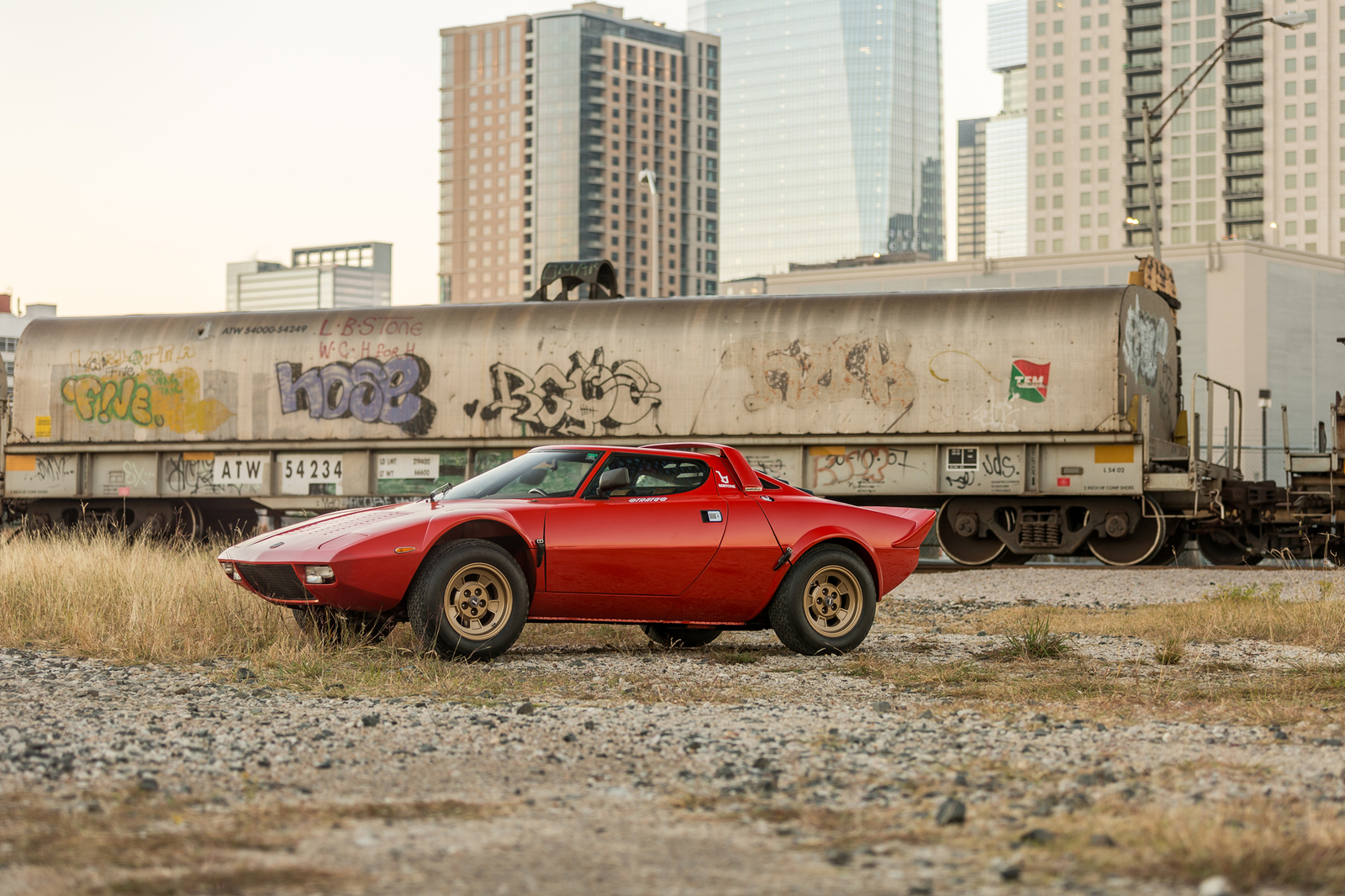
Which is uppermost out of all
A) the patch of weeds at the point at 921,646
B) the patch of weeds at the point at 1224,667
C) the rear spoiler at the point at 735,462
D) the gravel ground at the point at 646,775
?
the rear spoiler at the point at 735,462

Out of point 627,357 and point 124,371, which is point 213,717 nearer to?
point 627,357

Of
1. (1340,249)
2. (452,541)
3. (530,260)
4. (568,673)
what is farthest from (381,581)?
(530,260)

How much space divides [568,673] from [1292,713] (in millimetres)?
3841

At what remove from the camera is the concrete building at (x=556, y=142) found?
189000mm

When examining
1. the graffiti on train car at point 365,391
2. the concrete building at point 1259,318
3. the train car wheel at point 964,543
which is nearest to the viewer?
the train car wheel at point 964,543

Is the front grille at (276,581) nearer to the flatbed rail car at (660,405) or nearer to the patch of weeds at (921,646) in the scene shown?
the patch of weeds at (921,646)

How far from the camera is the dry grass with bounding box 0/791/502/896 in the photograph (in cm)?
356

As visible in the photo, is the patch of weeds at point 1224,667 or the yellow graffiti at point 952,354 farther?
the yellow graffiti at point 952,354

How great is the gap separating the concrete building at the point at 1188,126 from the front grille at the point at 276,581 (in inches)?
4781

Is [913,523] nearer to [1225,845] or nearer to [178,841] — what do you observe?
[1225,845]

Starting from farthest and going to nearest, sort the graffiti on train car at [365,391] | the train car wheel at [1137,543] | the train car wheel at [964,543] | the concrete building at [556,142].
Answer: the concrete building at [556,142]
the graffiti on train car at [365,391]
the train car wheel at [964,543]
the train car wheel at [1137,543]

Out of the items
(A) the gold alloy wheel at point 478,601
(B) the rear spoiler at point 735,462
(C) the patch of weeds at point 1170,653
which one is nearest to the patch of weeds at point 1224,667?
(C) the patch of weeds at point 1170,653

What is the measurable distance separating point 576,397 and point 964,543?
543cm

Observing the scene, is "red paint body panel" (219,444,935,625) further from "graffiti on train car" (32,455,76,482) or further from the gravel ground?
"graffiti on train car" (32,455,76,482)
